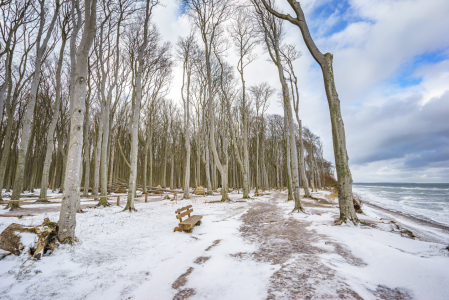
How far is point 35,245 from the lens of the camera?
3262 millimetres

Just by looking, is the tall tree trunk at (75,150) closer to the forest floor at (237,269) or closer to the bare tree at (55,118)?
the forest floor at (237,269)

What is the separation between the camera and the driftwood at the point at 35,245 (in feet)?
10.2

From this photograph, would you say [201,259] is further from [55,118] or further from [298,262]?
[55,118]

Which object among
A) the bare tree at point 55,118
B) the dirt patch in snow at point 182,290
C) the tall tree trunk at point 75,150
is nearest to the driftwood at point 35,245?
the tall tree trunk at point 75,150

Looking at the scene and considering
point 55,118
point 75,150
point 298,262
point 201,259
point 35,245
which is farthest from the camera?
point 55,118

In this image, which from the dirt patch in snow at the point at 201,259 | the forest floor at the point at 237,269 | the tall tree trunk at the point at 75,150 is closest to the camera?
the forest floor at the point at 237,269

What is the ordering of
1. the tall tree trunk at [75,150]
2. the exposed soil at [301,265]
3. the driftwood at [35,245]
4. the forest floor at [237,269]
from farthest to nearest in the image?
1. the tall tree trunk at [75,150]
2. the driftwood at [35,245]
3. the forest floor at [237,269]
4. the exposed soil at [301,265]

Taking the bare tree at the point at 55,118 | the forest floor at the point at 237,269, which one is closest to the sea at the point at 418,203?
the forest floor at the point at 237,269

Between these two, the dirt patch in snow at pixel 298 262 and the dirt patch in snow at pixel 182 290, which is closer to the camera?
the dirt patch in snow at pixel 298 262

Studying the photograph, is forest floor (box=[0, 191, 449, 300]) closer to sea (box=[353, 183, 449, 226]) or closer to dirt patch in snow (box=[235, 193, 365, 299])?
dirt patch in snow (box=[235, 193, 365, 299])

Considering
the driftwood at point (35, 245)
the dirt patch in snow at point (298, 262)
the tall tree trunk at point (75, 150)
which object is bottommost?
the dirt patch in snow at point (298, 262)

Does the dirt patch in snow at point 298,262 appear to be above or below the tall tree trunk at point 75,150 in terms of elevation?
below

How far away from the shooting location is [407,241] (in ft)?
13.0

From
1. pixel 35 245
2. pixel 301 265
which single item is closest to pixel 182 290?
pixel 301 265
